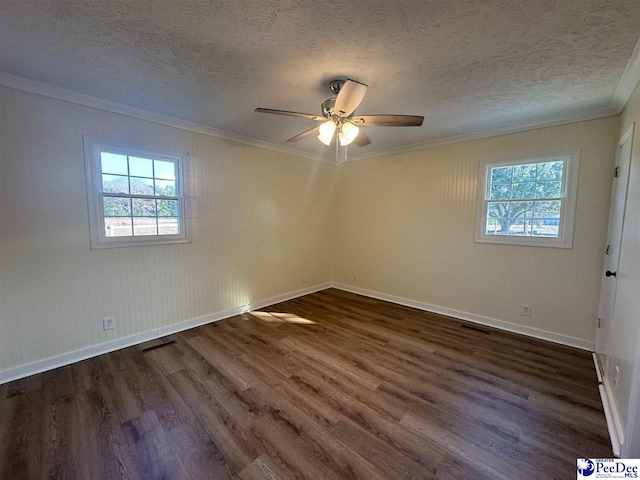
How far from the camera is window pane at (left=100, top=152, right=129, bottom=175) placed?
2725 mm

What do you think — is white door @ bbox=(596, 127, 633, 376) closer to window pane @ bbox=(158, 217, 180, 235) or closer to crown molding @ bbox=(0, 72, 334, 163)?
crown molding @ bbox=(0, 72, 334, 163)

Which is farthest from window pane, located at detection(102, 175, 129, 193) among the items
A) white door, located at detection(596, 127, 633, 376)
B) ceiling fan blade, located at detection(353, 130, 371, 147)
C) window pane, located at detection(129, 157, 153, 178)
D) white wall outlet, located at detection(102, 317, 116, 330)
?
white door, located at detection(596, 127, 633, 376)

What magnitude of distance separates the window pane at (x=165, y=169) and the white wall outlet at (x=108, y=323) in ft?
5.29

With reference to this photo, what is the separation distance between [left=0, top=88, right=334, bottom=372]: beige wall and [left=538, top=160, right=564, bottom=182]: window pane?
3313mm

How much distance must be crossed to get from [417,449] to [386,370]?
863 millimetres

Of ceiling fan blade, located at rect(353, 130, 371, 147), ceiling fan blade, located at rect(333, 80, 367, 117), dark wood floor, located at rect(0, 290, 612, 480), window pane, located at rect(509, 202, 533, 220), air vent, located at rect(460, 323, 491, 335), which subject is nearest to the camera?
dark wood floor, located at rect(0, 290, 612, 480)

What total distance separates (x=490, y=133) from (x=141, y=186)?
419 centimetres

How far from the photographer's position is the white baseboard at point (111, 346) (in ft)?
7.75

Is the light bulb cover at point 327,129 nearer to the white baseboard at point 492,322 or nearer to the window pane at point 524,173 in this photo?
the window pane at point 524,173

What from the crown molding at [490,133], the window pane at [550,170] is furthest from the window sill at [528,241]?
the crown molding at [490,133]

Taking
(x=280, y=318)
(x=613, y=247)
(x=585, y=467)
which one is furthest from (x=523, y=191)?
(x=280, y=318)

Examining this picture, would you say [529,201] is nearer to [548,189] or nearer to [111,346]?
[548,189]

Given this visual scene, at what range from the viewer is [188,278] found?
342 centimetres

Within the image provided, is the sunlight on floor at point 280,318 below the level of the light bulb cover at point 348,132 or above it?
below
